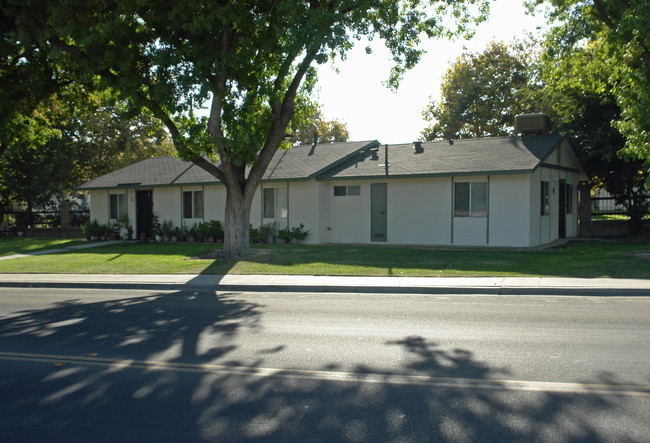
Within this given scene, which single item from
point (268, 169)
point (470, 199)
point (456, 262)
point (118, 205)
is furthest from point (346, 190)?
point (118, 205)

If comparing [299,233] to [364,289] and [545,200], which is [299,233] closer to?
[545,200]

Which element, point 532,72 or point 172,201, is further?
point 532,72

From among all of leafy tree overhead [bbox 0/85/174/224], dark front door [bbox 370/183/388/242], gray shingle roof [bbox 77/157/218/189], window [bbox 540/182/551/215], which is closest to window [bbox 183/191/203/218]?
gray shingle roof [bbox 77/157/218/189]

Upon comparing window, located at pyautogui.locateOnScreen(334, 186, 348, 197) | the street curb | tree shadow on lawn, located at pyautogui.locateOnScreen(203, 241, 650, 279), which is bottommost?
the street curb

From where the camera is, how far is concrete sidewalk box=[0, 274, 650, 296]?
11227 millimetres

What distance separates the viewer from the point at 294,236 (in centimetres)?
2294

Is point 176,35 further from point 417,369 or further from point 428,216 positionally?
point 417,369

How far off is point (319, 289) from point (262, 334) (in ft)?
14.8

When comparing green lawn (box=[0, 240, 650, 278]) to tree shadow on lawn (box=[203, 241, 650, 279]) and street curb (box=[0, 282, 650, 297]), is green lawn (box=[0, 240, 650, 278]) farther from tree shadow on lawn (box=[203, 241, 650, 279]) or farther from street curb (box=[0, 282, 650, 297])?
street curb (box=[0, 282, 650, 297])

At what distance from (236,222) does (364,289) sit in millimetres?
7014

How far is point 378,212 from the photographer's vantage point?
22391 millimetres

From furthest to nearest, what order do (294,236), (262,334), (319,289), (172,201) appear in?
1. (172,201)
2. (294,236)
3. (319,289)
4. (262,334)

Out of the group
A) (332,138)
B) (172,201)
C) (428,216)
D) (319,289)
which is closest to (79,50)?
(319,289)

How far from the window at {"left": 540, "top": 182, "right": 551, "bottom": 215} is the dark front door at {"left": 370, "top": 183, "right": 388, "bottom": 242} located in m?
5.98
